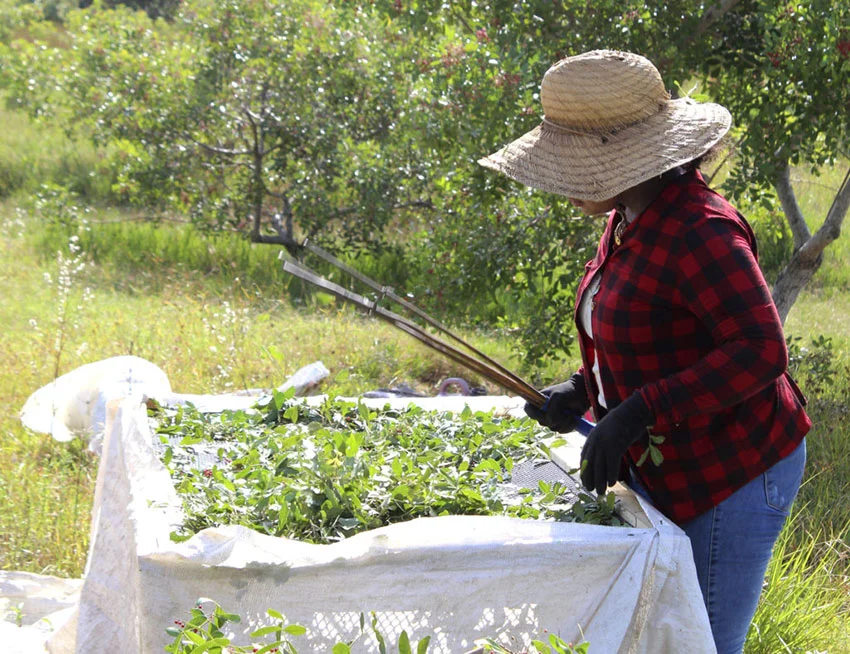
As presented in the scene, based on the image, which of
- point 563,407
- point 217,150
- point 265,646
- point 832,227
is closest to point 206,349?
point 217,150

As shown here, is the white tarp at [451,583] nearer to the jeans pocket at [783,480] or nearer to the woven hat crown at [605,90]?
the jeans pocket at [783,480]

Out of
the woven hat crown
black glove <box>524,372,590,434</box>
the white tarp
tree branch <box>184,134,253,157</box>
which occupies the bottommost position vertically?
tree branch <box>184,134,253,157</box>

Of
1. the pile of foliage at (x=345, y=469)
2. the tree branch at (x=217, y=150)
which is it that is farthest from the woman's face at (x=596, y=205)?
the tree branch at (x=217, y=150)

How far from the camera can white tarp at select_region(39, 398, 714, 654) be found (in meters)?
1.79

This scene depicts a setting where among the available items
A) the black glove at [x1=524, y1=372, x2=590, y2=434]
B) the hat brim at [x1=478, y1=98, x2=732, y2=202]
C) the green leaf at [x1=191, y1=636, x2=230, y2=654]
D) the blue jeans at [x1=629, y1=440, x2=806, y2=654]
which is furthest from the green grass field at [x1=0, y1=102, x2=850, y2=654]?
the green leaf at [x1=191, y1=636, x2=230, y2=654]

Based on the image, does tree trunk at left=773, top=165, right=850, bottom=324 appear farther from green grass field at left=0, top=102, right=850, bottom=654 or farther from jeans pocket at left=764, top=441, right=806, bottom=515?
jeans pocket at left=764, top=441, right=806, bottom=515

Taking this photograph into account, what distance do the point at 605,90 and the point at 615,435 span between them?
0.71m

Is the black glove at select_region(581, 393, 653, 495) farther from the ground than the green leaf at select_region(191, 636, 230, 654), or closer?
farther from the ground

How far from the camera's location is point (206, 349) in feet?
18.2

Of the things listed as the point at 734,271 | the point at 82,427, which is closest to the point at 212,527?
the point at 734,271

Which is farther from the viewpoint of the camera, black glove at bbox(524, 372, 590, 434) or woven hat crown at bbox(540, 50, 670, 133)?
black glove at bbox(524, 372, 590, 434)

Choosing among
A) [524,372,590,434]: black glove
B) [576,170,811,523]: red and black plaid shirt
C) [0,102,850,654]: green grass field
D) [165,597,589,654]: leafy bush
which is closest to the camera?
[165,597,589,654]: leafy bush

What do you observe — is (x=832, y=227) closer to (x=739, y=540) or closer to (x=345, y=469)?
(x=739, y=540)

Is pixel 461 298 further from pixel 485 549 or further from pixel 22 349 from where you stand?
pixel 485 549
